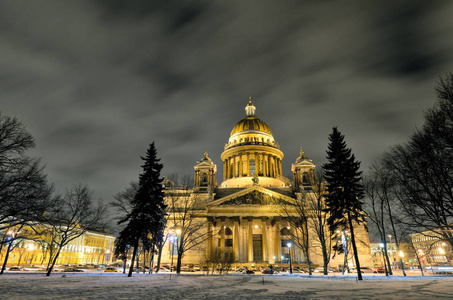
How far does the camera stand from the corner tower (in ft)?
224

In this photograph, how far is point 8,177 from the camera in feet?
62.4

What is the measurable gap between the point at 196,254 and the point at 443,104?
145ft

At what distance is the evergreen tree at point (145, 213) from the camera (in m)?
25.1

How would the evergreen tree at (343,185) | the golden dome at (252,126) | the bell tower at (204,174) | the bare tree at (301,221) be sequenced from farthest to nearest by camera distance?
1. the golden dome at (252,126)
2. the bell tower at (204,174)
3. the bare tree at (301,221)
4. the evergreen tree at (343,185)

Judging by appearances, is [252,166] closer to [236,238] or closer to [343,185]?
[236,238]

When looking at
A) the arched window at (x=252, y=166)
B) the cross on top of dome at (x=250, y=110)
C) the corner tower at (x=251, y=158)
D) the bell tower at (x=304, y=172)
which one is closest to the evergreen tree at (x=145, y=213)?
the bell tower at (x=304, y=172)

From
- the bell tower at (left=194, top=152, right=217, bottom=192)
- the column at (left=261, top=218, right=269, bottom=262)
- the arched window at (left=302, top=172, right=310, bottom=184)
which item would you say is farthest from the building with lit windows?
the bell tower at (left=194, top=152, right=217, bottom=192)

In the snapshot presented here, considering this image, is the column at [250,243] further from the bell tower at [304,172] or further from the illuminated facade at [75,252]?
the illuminated facade at [75,252]

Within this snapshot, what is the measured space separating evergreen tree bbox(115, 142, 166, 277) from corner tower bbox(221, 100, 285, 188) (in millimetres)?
40238

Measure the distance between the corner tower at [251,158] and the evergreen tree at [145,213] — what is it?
1584 inches

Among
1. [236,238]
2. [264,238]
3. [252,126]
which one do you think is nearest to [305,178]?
[264,238]

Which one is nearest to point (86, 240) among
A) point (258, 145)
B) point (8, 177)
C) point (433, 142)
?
point (258, 145)

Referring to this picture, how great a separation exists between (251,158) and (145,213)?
48.7 metres

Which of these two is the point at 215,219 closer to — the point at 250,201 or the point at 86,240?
the point at 250,201
